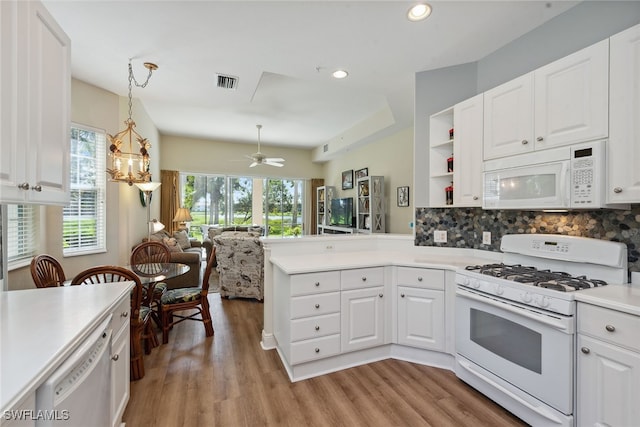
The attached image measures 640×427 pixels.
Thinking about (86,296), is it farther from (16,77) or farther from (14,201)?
(16,77)

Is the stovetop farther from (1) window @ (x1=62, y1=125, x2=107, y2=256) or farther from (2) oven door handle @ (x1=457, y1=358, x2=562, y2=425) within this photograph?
(1) window @ (x1=62, y1=125, x2=107, y2=256)

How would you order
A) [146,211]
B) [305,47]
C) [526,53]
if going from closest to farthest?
1. [526,53]
2. [305,47]
3. [146,211]

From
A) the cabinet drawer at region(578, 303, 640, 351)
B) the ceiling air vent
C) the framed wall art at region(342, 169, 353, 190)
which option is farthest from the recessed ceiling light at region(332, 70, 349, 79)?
the framed wall art at region(342, 169, 353, 190)

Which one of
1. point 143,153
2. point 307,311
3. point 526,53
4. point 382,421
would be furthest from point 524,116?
point 143,153

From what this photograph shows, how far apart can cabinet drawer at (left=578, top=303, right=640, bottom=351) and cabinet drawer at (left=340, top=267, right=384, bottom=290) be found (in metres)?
1.31

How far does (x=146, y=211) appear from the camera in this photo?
5086 millimetres

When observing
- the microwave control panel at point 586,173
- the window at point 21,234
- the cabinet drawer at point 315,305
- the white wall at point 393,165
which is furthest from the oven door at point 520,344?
the window at point 21,234

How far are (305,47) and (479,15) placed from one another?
1415 millimetres

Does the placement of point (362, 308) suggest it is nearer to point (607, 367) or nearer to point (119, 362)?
point (607, 367)

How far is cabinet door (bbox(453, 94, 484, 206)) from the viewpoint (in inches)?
93.4

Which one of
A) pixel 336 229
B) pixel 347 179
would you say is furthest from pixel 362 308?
pixel 347 179

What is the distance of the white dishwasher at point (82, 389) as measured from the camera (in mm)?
875

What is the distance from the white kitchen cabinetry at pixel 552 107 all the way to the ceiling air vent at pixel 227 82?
2669mm

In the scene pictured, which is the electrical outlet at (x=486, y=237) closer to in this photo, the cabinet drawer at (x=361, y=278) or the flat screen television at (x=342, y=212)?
the cabinet drawer at (x=361, y=278)
